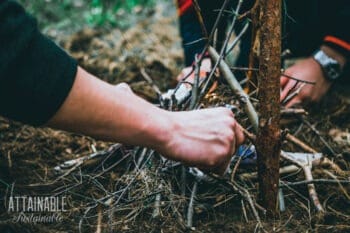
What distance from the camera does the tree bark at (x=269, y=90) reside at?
111 centimetres

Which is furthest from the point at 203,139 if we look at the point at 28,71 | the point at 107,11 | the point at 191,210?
the point at 107,11

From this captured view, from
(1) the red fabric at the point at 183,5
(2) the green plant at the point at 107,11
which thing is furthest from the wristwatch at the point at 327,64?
(2) the green plant at the point at 107,11

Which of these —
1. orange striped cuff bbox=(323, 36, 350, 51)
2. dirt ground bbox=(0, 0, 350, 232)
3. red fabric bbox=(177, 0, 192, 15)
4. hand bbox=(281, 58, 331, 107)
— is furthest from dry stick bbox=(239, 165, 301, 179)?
red fabric bbox=(177, 0, 192, 15)

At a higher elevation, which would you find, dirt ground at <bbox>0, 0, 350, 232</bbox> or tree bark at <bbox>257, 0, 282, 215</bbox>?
tree bark at <bbox>257, 0, 282, 215</bbox>

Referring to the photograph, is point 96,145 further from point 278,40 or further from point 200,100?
point 278,40

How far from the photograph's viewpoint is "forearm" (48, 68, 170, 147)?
2.98 feet

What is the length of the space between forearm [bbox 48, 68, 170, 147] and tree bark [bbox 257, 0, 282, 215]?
0.89 feet

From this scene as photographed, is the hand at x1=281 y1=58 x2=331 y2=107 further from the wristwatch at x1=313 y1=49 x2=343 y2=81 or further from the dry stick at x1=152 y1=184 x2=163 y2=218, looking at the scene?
the dry stick at x1=152 y1=184 x2=163 y2=218

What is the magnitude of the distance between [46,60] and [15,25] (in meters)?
0.08

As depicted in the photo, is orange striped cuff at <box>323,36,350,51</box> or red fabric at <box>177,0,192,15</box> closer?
orange striped cuff at <box>323,36,350,51</box>

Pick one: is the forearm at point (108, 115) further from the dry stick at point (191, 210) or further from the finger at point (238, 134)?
the dry stick at point (191, 210)

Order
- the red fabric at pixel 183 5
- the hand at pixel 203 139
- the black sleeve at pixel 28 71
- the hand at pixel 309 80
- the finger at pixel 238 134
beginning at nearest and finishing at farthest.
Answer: the black sleeve at pixel 28 71, the hand at pixel 203 139, the finger at pixel 238 134, the hand at pixel 309 80, the red fabric at pixel 183 5

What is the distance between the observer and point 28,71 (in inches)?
33.8

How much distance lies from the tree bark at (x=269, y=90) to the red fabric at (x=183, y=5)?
1205mm
